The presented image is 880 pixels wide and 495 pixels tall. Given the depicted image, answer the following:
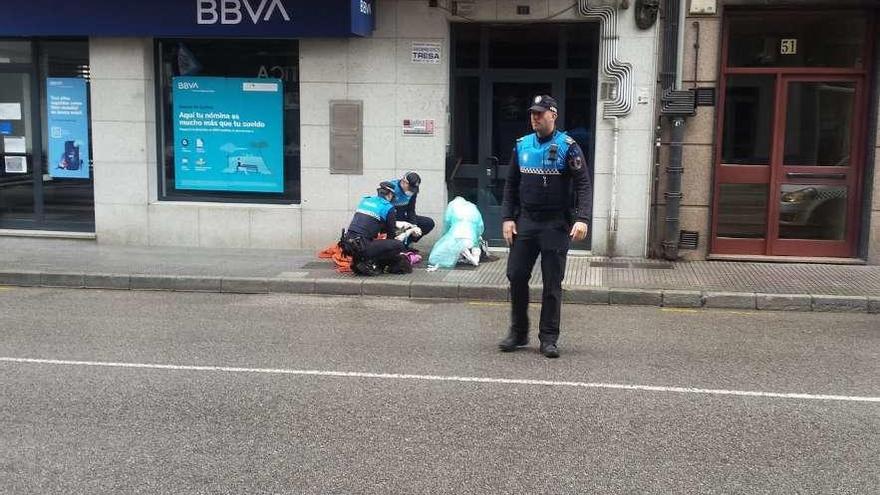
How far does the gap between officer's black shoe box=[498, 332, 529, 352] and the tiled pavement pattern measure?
8.12 ft

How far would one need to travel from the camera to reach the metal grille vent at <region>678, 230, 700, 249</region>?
1110cm

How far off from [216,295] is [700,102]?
249 inches

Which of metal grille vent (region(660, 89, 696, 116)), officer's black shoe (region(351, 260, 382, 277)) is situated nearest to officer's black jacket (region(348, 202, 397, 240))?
officer's black shoe (region(351, 260, 382, 277))

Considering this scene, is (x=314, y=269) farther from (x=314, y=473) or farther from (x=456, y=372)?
(x=314, y=473)

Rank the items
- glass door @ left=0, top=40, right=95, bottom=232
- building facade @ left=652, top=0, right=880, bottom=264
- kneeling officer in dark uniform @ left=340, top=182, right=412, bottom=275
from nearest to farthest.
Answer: kneeling officer in dark uniform @ left=340, top=182, right=412, bottom=275, building facade @ left=652, top=0, right=880, bottom=264, glass door @ left=0, top=40, right=95, bottom=232

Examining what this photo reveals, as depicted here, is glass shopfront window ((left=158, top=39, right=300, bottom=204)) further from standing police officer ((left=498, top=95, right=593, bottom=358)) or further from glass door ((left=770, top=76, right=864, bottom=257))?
glass door ((left=770, top=76, right=864, bottom=257))

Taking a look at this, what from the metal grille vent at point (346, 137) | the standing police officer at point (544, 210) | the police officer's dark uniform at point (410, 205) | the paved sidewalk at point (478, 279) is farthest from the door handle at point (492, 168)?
the standing police officer at point (544, 210)

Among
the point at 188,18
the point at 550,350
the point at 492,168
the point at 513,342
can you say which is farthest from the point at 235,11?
the point at 550,350

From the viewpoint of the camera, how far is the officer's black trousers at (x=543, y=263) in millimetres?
6812

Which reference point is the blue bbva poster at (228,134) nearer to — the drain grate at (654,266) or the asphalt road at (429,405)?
the asphalt road at (429,405)

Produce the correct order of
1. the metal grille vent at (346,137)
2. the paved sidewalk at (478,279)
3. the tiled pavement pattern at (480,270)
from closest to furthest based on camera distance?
the paved sidewalk at (478,279) < the tiled pavement pattern at (480,270) < the metal grille vent at (346,137)

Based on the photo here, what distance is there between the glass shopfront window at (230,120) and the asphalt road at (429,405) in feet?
13.3

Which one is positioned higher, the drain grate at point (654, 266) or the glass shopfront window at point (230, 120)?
the glass shopfront window at point (230, 120)

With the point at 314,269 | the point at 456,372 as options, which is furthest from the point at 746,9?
the point at 456,372
